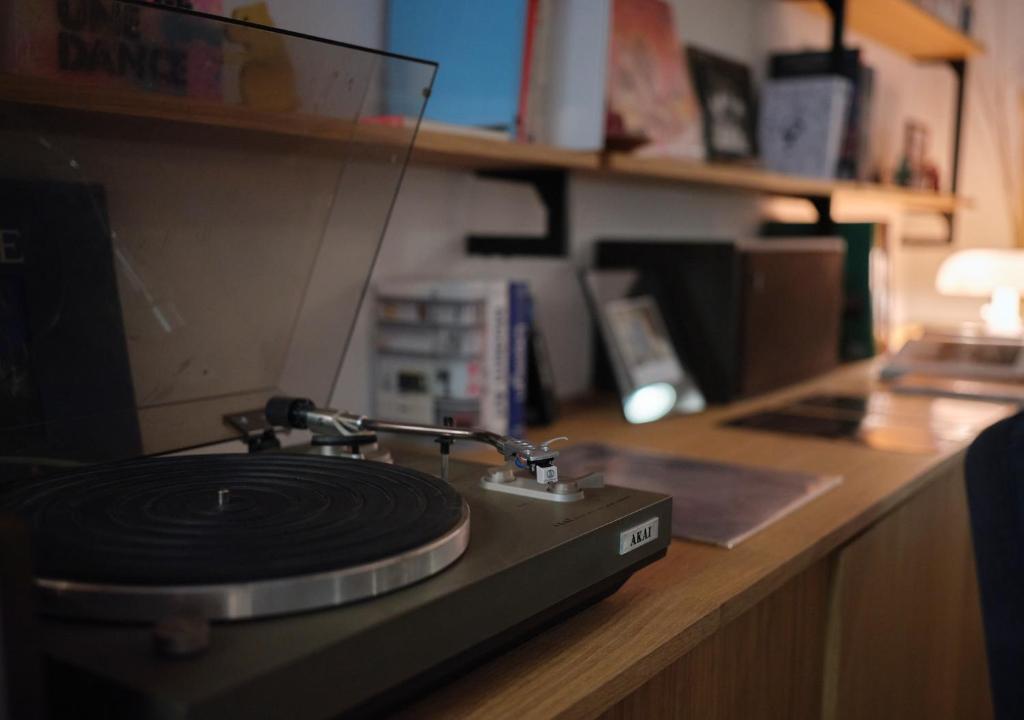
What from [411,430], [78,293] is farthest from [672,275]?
[78,293]

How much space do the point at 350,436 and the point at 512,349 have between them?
1.77 ft

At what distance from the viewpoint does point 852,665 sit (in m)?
1.25

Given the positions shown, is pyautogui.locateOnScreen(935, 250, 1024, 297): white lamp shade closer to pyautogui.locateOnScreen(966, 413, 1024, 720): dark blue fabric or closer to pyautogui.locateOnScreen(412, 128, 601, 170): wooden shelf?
pyautogui.locateOnScreen(412, 128, 601, 170): wooden shelf

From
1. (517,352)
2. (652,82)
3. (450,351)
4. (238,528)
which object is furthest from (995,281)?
(238,528)

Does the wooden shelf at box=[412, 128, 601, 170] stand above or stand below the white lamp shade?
above

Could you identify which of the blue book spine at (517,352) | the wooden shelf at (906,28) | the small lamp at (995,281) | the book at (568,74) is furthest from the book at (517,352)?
the small lamp at (995,281)

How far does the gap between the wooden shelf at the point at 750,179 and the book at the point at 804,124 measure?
2.7 inches

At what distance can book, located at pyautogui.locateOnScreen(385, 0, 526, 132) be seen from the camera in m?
1.40

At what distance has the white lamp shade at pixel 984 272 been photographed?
274 centimetres

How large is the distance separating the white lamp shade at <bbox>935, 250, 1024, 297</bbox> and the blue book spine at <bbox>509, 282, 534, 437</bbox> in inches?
70.1

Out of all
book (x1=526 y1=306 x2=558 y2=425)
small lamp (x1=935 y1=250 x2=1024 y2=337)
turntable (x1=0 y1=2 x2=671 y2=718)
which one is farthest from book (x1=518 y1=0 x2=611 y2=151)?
small lamp (x1=935 y1=250 x2=1024 y2=337)

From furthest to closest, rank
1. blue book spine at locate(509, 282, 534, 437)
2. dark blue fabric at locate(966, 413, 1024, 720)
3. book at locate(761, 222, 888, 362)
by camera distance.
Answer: book at locate(761, 222, 888, 362)
blue book spine at locate(509, 282, 534, 437)
dark blue fabric at locate(966, 413, 1024, 720)

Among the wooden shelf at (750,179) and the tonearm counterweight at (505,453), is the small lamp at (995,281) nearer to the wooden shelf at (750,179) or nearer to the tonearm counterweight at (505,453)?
the wooden shelf at (750,179)

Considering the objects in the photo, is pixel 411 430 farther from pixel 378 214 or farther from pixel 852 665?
pixel 852 665
